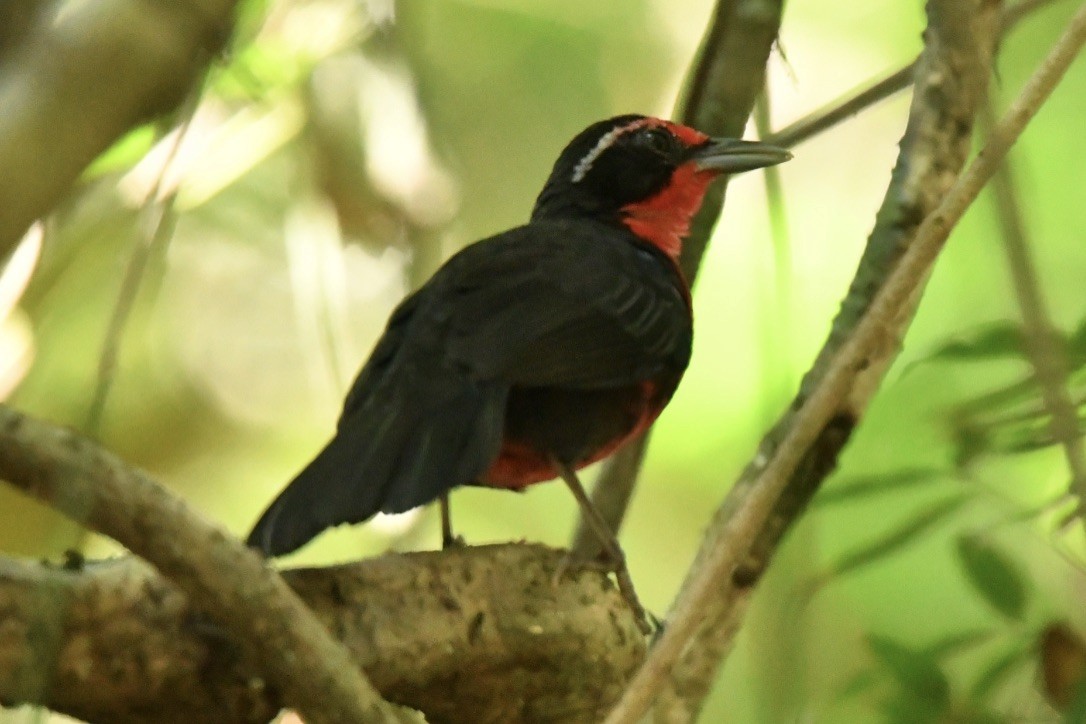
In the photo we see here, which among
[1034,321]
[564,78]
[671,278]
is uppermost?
[564,78]

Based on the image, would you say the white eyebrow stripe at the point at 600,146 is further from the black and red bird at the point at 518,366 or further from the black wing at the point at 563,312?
the black wing at the point at 563,312

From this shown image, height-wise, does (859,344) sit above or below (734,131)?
below

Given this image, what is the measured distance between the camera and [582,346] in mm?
2230

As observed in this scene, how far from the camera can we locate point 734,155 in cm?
273

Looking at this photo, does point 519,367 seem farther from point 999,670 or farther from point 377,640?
point 999,670

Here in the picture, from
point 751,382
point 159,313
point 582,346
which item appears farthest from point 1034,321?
point 159,313

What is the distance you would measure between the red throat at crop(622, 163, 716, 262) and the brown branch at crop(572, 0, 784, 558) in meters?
0.06

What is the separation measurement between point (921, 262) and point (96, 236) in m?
1.79

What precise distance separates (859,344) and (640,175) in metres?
1.28

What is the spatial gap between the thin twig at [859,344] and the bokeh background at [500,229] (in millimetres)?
649

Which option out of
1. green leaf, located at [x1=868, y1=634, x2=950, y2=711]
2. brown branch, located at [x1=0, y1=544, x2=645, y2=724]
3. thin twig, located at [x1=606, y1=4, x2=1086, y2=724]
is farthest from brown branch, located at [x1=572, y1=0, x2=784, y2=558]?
thin twig, located at [x1=606, y1=4, x2=1086, y2=724]

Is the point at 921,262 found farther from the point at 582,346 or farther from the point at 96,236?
the point at 96,236

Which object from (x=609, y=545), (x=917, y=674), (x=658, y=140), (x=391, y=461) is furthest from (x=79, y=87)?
(x=658, y=140)

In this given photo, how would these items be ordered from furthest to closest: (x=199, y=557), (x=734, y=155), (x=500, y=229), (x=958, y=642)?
(x=500, y=229) → (x=734, y=155) → (x=958, y=642) → (x=199, y=557)
